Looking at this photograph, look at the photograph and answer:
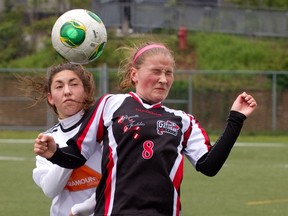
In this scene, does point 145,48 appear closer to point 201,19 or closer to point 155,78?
point 155,78

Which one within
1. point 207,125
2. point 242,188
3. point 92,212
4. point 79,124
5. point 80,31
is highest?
point 80,31

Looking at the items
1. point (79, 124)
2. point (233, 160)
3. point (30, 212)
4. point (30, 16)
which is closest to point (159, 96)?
point (79, 124)

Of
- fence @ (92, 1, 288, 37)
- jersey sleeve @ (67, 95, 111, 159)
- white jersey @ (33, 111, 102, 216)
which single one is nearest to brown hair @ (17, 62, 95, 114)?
white jersey @ (33, 111, 102, 216)

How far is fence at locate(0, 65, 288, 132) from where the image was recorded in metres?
24.9

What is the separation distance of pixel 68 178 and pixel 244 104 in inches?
41.1

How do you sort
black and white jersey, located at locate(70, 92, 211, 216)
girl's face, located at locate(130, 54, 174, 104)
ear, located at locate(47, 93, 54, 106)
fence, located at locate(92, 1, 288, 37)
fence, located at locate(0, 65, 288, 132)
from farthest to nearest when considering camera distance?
fence, located at locate(92, 1, 288, 37), fence, located at locate(0, 65, 288, 132), ear, located at locate(47, 93, 54, 106), girl's face, located at locate(130, 54, 174, 104), black and white jersey, located at locate(70, 92, 211, 216)

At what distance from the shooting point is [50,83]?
16.2 feet

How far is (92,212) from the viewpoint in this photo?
462 centimetres

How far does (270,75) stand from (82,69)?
2092 cm

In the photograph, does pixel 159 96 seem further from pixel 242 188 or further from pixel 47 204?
pixel 242 188

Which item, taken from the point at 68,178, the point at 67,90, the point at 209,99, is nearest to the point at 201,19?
the point at 209,99

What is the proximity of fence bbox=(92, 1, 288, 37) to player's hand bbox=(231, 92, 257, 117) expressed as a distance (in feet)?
87.0

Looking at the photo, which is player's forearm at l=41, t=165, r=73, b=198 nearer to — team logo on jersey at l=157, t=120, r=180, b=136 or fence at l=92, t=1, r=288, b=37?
team logo on jersey at l=157, t=120, r=180, b=136

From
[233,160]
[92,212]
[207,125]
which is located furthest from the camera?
[207,125]
